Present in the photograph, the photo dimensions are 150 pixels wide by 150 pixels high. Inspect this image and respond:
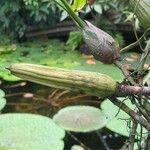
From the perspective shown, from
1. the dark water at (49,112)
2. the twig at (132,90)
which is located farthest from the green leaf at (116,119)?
the twig at (132,90)

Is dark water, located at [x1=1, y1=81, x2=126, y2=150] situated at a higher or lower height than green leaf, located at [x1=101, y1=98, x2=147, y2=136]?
lower

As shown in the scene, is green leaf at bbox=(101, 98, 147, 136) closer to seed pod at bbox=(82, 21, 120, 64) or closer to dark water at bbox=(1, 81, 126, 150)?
dark water at bbox=(1, 81, 126, 150)

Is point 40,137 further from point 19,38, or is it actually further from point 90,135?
point 19,38

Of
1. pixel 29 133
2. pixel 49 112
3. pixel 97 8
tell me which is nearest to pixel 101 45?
pixel 29 133

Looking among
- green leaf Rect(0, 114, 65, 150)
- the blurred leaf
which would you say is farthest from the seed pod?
the blurred leaf

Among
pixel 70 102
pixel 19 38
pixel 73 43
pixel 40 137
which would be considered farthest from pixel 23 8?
pixel 40 137
